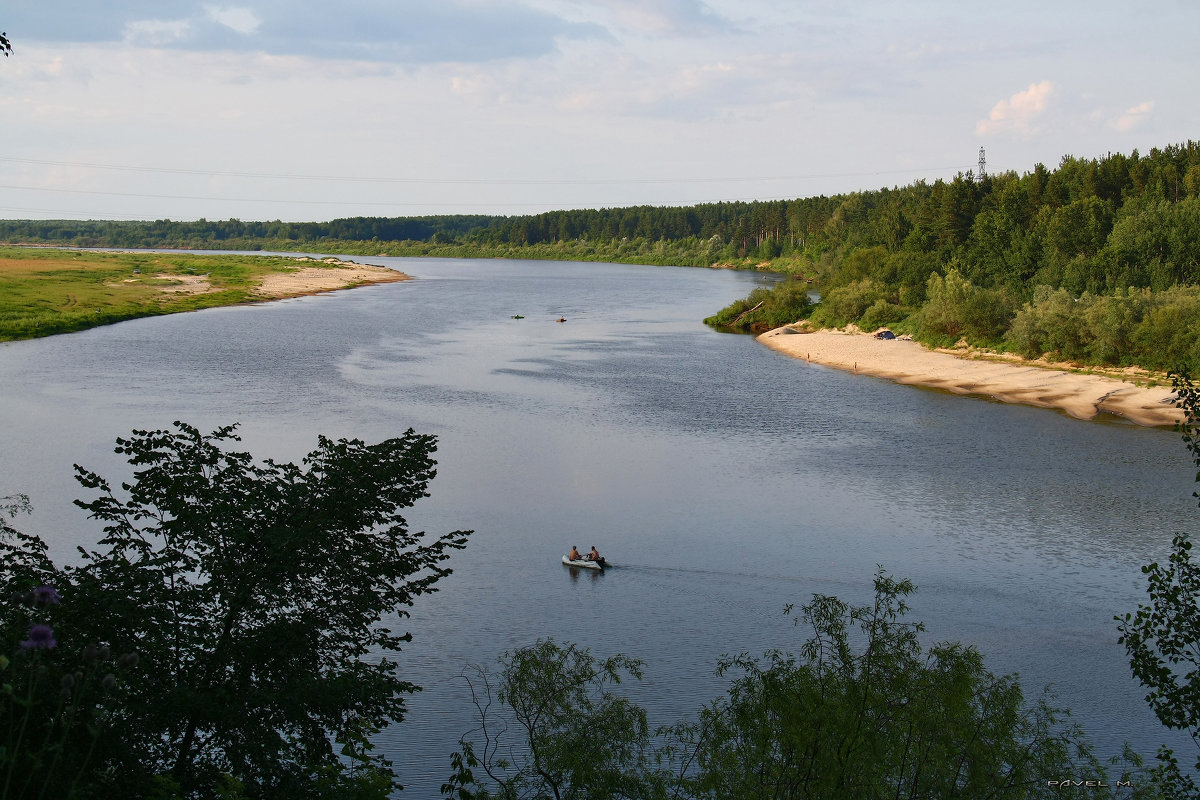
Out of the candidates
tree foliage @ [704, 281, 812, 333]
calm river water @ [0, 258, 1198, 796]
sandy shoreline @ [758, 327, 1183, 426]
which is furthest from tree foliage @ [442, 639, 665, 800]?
tree foliage @ [704, 281, 812, 333]

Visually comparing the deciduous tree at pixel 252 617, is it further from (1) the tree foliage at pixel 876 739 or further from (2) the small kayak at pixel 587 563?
(2) the small kayak at pixel 587 563

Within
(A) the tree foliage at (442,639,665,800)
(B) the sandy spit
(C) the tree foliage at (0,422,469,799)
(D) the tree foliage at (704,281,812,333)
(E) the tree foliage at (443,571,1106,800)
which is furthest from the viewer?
(B) the sandy spit

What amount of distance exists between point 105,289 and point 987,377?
9898 cm

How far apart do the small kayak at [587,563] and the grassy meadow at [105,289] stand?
221ft

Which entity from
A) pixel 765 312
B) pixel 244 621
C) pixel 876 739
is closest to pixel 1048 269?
pixel 765 312

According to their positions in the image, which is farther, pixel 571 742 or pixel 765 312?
pixel 765 312

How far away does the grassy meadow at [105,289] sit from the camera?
9212 centimetres

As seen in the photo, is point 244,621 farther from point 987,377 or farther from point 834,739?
point 987,377

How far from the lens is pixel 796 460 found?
46750mm

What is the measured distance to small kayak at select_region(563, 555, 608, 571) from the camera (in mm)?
31867

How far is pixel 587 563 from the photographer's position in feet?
105

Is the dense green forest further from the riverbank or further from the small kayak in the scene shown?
the riverbank

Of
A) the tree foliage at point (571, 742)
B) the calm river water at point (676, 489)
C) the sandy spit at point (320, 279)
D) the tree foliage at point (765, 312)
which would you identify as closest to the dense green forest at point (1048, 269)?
the tree foliage at point (765, 312)

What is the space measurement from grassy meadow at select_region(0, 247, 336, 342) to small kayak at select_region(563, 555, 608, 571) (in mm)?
67243
